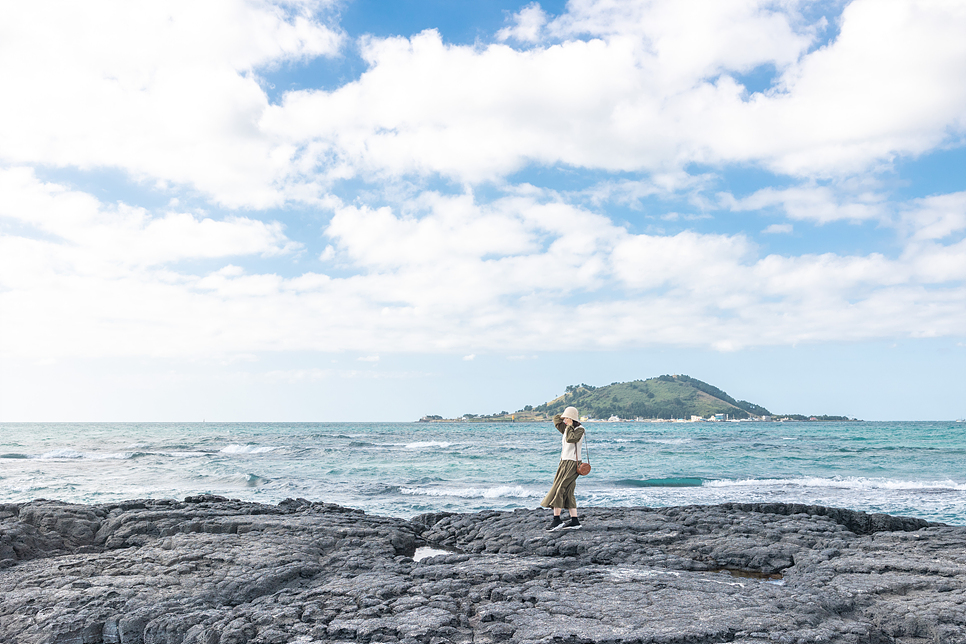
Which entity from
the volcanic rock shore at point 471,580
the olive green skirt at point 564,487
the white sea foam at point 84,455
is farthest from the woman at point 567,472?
the white sea foam at point 84,455

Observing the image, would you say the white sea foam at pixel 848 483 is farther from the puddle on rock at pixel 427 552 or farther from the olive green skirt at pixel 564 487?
the puddle on rock at pixel 427 552

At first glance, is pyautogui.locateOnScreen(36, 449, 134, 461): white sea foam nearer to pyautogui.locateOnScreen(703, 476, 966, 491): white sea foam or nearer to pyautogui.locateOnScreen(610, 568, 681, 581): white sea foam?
pyautogui.locateOnScreen(703, 476, 966, 491): white sea foam

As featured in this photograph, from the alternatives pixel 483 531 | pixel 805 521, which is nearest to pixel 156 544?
pixel 483 531

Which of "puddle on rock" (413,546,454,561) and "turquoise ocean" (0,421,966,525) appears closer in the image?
"puddle on rock" (413,546,454,561)

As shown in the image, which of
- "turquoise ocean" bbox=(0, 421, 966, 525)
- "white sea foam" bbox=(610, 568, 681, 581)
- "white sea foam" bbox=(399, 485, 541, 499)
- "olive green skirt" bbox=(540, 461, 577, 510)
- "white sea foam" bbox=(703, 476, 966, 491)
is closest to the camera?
"white sea foam" bbox=(610, 568, 681, 581)

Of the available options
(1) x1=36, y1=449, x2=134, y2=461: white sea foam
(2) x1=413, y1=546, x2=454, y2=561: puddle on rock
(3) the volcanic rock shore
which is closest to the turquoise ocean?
(1) x1=36, y1=449, x2=134, y2=461: white sea foam

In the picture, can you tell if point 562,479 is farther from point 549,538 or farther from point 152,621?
point 152,621

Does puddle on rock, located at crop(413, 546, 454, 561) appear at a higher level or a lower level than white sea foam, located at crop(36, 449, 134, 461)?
higher

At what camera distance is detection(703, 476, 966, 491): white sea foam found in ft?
71.0

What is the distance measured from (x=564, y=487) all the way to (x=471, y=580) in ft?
11.1

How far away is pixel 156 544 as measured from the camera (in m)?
9.04

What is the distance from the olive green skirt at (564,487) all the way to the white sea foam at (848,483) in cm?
1497

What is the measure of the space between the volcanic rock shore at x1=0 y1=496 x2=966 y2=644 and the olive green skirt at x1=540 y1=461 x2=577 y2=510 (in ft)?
1.75

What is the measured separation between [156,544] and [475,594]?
559cm
